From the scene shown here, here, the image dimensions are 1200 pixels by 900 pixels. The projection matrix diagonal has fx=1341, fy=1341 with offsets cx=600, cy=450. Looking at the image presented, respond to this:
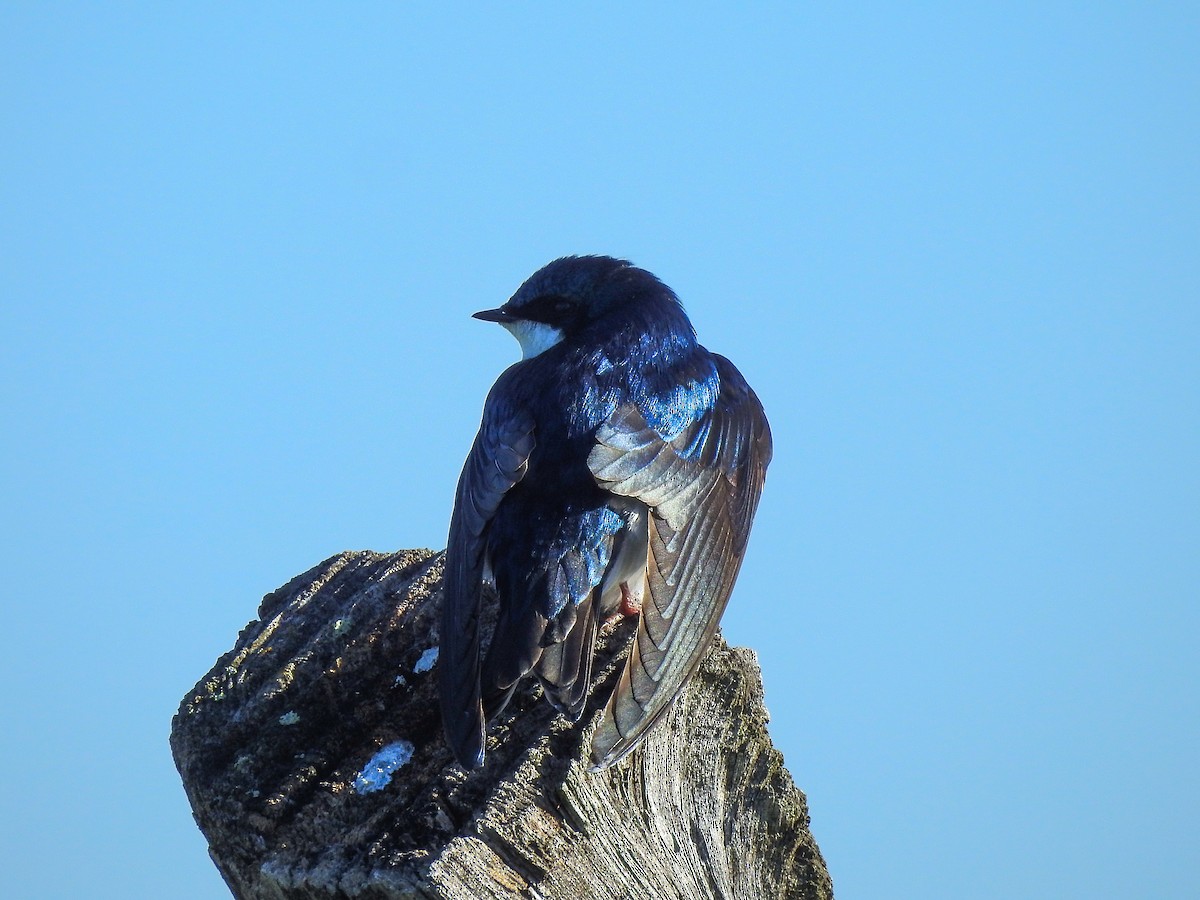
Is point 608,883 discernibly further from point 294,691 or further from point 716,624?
point 716,624

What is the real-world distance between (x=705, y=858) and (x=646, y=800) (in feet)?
0.68

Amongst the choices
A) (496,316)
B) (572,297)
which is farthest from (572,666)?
(496,316)

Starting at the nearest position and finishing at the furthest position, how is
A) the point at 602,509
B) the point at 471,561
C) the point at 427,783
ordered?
the point at 427,783, the point at 471,561, the point at 602,509

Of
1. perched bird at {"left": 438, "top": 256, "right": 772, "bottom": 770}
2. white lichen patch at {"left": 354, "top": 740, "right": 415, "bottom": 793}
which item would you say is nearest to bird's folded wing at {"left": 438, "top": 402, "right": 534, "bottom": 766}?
perched bird at {"left": 438, "top": 256, "right": 772, "bottom": 770}

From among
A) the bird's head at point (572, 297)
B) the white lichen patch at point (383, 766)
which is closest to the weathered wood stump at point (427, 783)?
the white lichen patch at point (383, 766)

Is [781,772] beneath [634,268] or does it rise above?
beneath

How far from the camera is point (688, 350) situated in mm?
4617

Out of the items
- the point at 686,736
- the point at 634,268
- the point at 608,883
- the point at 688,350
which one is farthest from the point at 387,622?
the point at 634,268

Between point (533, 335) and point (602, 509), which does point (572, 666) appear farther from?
point (533, 335)

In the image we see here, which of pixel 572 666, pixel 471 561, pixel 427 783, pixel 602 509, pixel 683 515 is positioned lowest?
pixel 427 783

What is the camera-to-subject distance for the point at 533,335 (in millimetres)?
5176

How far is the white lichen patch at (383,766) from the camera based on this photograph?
2.64 m

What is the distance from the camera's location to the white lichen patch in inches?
104

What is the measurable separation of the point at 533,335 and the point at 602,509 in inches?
58.8
